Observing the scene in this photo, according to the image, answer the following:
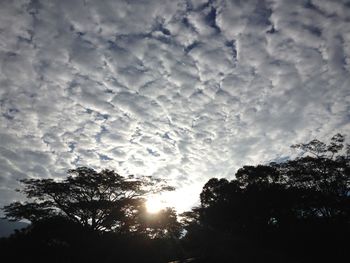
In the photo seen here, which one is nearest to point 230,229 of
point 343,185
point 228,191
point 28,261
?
point 228,191

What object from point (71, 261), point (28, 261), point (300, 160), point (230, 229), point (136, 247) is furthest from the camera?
point (230, 229)

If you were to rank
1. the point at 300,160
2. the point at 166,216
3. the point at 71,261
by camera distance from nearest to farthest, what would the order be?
the point at 71,261, the point at 300,160, the point at 166,216

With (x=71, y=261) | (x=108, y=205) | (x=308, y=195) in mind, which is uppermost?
(x=108, y=205)

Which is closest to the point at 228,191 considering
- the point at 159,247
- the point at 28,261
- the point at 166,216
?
the point at 166,216

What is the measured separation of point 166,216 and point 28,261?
20.8 metres

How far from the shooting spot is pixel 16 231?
2800 centimetres

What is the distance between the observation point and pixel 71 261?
2488 centimetres

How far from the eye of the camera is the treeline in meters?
27.1

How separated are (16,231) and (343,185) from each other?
37932 millimetres

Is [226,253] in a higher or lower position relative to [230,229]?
lower

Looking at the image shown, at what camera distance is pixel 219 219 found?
3694 cm

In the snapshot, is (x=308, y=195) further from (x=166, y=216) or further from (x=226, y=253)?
(x=166, y=216)

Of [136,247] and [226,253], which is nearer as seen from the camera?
[226,253]

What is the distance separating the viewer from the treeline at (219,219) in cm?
2711
